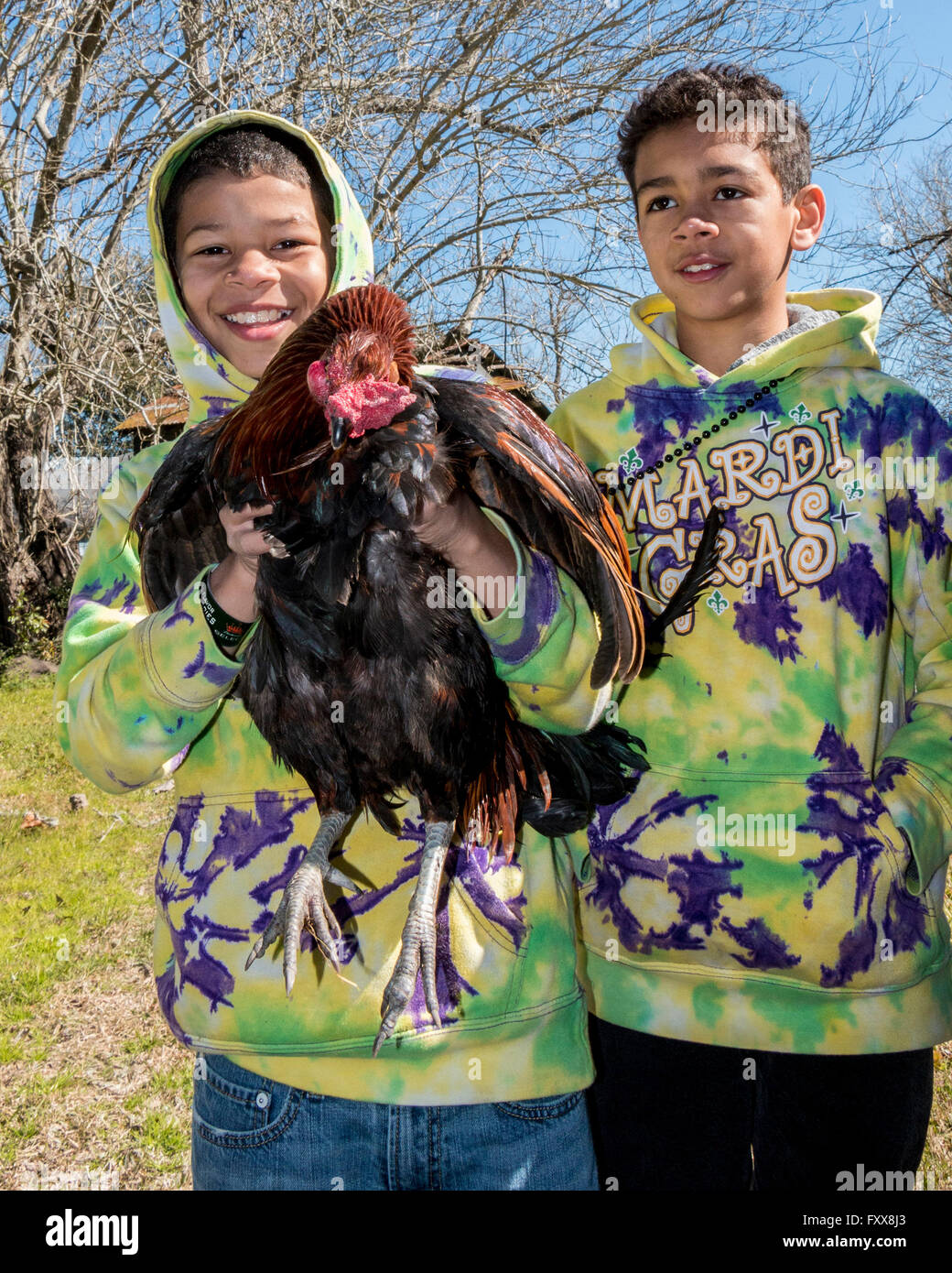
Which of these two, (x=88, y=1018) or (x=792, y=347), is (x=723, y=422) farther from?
(x=88, y=1018)

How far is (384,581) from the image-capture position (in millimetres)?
1737

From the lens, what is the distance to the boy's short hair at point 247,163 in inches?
73.9

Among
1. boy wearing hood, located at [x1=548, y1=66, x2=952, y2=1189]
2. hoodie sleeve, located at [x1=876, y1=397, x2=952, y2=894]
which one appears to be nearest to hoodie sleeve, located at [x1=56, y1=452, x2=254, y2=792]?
boy wearing hood, located at [x1=548, y1=66, x2=952, y2=1189]

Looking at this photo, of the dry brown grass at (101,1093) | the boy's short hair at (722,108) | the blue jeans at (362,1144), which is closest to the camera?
the blue jeans at (362,1144)

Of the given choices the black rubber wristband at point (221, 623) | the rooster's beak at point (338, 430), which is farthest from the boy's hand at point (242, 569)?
the rooster's beak at point (338, 430)

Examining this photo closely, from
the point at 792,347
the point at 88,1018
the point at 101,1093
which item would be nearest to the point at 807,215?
the point at 792,347

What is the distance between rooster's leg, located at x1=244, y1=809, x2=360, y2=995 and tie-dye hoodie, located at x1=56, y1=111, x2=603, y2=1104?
3 centimetres

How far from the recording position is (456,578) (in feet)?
5.61

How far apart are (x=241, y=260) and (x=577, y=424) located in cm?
81

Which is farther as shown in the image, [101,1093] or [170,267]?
[101,1093]

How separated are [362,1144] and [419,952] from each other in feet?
1.03

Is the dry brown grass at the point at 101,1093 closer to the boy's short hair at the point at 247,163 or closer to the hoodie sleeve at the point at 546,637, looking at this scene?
the hoodie sleeve at the point at 546,637

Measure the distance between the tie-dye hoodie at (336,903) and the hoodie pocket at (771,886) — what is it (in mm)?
233
